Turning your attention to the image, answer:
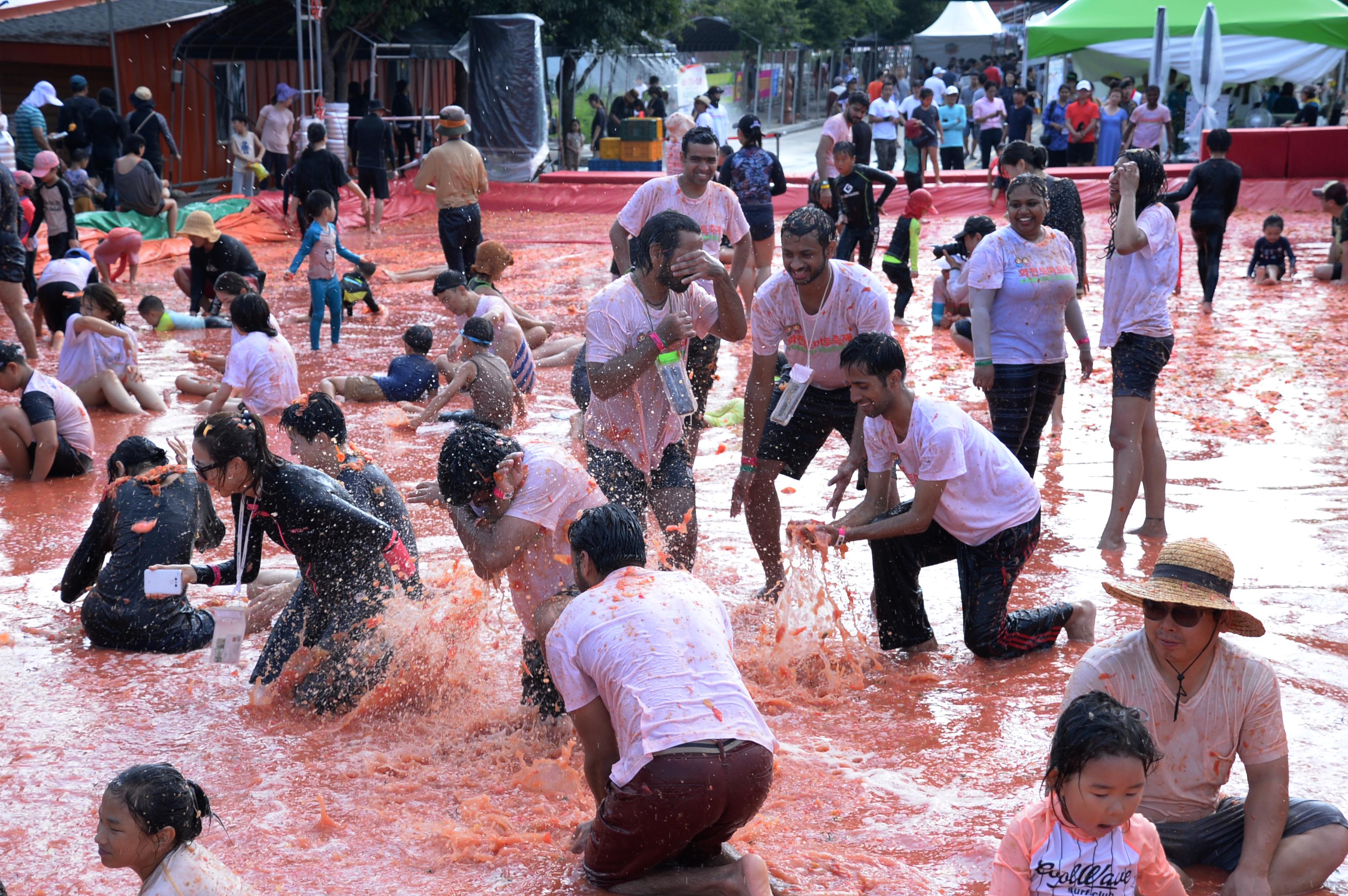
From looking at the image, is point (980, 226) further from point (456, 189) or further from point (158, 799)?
point (158, 799)

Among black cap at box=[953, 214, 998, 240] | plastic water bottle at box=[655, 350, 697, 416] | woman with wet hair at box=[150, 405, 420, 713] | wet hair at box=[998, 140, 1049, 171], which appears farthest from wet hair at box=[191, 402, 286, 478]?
wet hair at box=[998, 140, 1049, 171]

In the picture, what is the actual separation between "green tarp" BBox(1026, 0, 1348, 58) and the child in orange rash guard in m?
25.7

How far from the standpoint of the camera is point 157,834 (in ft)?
10.9

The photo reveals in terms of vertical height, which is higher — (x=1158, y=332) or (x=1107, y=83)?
(x=1107, y=83)

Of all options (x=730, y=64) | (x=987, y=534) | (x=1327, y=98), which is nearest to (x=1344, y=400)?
(x=987, y=534)

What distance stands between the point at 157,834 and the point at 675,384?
9.67 ft

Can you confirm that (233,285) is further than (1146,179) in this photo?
Yes

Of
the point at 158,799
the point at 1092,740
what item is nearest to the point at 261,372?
the point at 158,799

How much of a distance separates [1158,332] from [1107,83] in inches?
843

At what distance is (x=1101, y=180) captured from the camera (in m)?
21.6

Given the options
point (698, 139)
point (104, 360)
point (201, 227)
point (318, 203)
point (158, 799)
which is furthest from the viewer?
point (201, 227)

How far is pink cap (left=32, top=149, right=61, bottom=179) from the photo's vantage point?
13.6 m

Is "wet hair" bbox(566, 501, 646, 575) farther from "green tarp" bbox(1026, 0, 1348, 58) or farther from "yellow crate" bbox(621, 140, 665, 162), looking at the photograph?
"green tarp" bbox(1026, 0, 1348, 58)

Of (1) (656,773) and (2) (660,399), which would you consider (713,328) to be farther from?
(1) (656,773)
